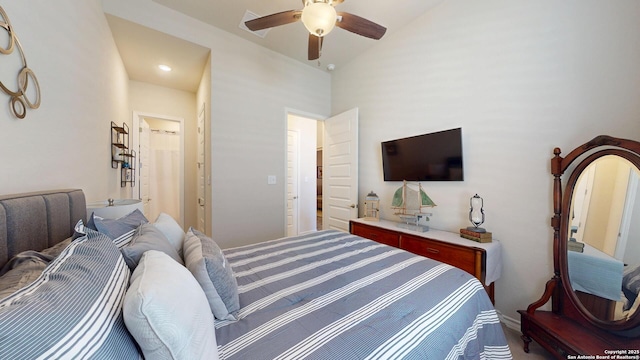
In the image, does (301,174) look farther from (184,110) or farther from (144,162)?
(144,162)

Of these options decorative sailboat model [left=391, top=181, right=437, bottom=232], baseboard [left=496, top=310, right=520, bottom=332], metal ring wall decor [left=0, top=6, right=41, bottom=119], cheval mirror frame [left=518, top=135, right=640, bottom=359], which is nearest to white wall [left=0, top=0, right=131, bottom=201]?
metal ring wall decor [left=0, top=6, right=41, bottom=119]

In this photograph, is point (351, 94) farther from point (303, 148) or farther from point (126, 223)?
point (126, 223)

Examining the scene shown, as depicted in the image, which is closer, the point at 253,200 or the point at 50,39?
the point at 50,39

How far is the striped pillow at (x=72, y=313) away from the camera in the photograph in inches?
13.3

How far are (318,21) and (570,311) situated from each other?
268 cm

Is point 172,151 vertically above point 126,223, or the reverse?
point 172,151

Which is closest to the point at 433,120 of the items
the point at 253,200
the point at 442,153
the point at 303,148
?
the point at 442,153

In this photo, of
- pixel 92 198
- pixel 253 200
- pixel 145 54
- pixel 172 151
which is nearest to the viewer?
pixel 92 198

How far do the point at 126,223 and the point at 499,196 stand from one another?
2710 millimetres

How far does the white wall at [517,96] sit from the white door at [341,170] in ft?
2.48

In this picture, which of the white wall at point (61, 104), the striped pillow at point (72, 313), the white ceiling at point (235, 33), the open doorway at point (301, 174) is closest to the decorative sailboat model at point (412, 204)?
the white ceiling at point (235, 33)

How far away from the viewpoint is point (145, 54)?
2.58 meters

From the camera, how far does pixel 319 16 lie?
5.02 ft

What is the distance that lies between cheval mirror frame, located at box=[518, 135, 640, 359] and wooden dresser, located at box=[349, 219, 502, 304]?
0.32 m
